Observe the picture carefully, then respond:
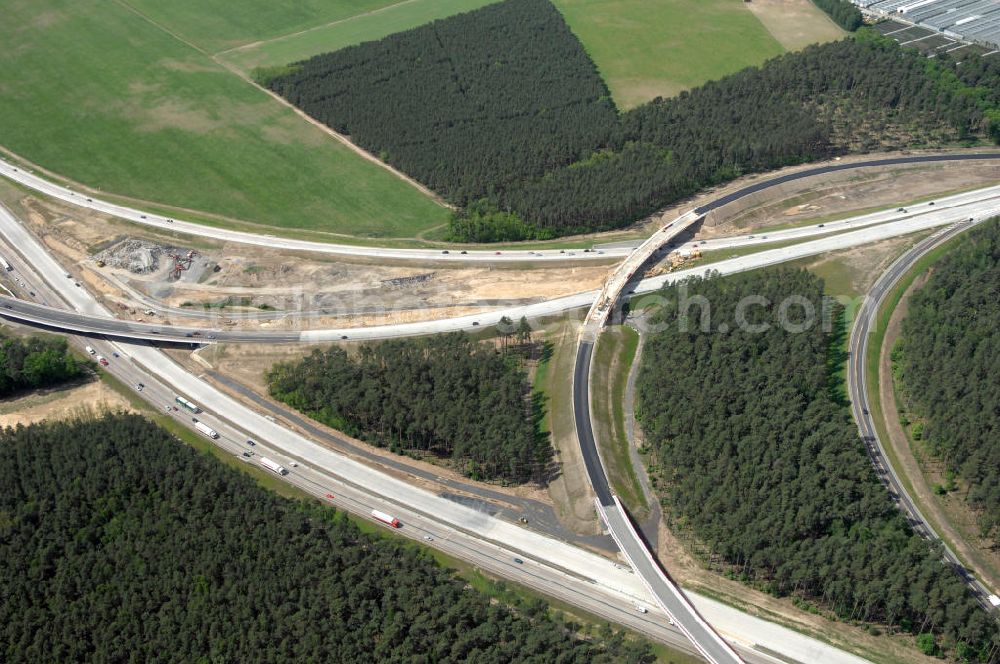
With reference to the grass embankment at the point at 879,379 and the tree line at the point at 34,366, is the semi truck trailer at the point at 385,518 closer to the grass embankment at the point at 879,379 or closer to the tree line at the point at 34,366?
the tree line at the point at 34,366

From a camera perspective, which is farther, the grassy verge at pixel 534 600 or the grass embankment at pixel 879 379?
the grass embankment at pixel 879 379

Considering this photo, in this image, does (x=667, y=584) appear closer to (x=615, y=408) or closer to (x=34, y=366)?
(x=615, y=408)

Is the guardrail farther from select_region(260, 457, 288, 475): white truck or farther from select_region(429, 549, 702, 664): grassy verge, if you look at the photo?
select_region(260, 457, 288, 475): white truck

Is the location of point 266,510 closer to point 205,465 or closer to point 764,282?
point 205,465

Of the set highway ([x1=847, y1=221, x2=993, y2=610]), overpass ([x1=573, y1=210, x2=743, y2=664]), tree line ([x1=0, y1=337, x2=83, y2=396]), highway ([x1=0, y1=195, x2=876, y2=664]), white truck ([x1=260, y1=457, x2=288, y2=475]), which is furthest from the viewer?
tree line ([x1=0, y1=337, x2=83, y2=396])

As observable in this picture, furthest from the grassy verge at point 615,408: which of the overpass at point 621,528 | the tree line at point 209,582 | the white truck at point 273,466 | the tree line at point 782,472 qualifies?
the white truck at point 273,466

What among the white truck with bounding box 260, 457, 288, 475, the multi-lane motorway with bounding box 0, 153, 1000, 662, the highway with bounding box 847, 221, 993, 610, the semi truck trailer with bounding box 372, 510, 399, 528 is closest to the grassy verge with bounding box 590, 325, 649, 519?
the multi-lane motorway with bounding box 0, 153, 1000, 662

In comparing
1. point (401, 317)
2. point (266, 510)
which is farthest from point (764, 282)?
point (266, 510)

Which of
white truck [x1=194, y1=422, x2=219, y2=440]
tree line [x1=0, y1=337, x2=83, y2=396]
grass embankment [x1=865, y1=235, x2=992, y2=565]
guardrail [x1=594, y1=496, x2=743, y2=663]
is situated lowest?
guardrail [x1=594, y1=496, x2=743, y2=663]
